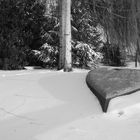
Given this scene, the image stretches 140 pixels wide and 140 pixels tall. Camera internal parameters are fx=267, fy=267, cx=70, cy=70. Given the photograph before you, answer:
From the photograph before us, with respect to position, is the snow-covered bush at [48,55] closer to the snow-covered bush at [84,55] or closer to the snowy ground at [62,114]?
the snow-covered bush at [84,55]

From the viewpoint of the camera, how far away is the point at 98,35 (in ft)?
39.5

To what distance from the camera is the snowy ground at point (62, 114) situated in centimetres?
321

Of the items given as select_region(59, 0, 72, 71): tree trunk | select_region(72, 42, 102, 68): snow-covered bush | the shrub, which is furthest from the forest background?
select_region(59, 0, 72, 71): tree trunk

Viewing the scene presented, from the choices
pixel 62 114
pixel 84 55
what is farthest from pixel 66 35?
pixel 62 114

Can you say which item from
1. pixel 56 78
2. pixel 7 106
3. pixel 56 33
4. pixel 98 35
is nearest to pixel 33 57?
pixel 56 33

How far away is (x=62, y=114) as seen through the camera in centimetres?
372

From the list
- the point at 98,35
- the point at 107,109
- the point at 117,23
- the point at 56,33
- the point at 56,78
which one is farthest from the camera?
the point at 98,35

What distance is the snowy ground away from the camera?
321cm

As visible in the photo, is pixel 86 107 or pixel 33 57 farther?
pixel 33 57

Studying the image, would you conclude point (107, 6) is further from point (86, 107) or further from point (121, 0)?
point (86, 107)

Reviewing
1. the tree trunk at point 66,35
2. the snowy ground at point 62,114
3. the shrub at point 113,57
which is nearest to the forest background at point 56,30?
the shrub at point 113,57

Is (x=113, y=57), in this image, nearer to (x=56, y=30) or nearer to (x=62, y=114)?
(x=56, y=30)

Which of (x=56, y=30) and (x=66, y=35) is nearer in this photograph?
(x=66, y=35)

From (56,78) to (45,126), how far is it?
176 cm
